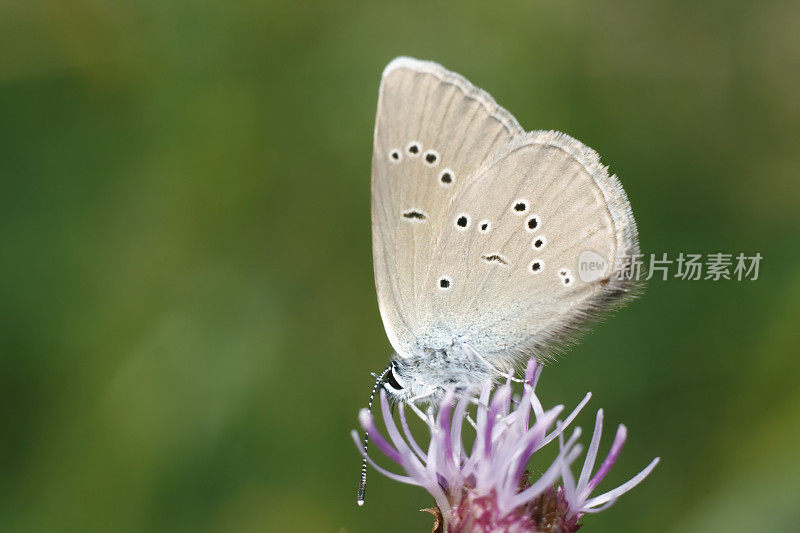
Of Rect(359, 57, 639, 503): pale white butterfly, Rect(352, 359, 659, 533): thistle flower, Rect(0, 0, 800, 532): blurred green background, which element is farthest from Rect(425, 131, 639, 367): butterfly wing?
Rect(0, 0, 800, 532): blurred green background

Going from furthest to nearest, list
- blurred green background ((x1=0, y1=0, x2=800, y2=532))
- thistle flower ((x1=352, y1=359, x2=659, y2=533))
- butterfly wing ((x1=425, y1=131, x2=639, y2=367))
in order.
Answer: blurred green background ((x1=0, y1=0, x2=800, y2=532)), butterfly wing ((x1=425, y1=131, x2=639, y2=367)), thistle flower ((x1=352, y1=359, x2=659, y2=533))

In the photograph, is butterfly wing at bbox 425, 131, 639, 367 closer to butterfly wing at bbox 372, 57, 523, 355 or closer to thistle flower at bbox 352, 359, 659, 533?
butterfly wing at bbox 372, 57, 523, 355

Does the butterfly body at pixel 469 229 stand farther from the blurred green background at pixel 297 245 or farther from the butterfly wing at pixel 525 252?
the blurred green background at pixel 297 245

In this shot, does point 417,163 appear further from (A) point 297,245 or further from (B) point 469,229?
(A) point 297,245

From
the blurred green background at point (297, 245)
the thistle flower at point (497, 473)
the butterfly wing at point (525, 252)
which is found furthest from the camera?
the blurred green background at point (297, 245)

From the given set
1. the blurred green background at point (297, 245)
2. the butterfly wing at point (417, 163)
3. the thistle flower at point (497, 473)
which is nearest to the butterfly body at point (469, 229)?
the butterfly wing at point (417, 163)

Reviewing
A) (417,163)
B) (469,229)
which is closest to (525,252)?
(469,229)

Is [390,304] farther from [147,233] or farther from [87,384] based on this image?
[147,233]
